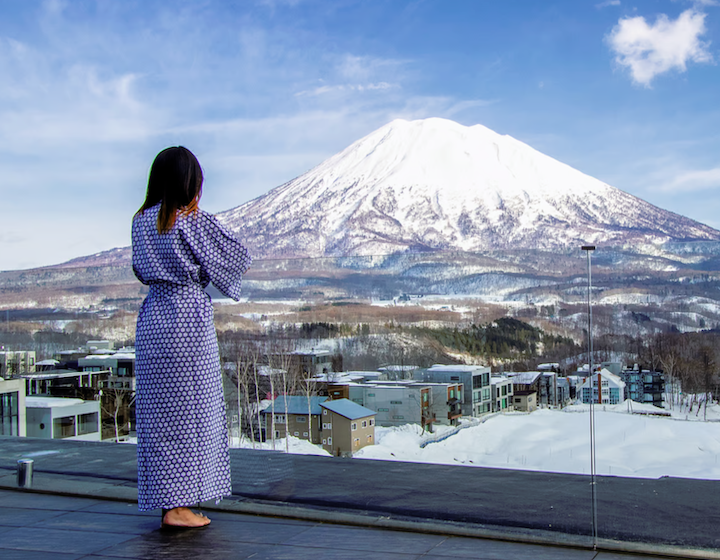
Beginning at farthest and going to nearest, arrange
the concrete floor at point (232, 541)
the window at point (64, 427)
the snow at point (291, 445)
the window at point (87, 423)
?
the window at point (87, 423)
the window at point (64, 427)
the snow at point (291, 445)
the concrete floor at point (232, 541)

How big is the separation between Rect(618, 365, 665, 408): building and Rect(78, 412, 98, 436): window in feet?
12.9

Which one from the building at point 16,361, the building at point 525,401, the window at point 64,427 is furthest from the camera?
the building at point 16,361

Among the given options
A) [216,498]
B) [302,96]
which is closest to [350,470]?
[216,498]

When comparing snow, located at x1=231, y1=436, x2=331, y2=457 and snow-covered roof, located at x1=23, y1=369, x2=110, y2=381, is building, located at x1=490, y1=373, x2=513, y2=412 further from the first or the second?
snow-covered roof, located at x1=23, y1=369, x2=110, y2=381

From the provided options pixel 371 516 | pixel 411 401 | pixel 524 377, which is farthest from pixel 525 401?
pixel 371 516

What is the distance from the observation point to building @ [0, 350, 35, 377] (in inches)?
238

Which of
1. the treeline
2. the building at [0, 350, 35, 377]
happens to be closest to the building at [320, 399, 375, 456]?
the treeline

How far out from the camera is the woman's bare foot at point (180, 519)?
2.01 m

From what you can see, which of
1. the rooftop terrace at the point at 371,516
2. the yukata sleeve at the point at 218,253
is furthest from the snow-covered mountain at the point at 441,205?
the yukata sleeve at the point at 218,253

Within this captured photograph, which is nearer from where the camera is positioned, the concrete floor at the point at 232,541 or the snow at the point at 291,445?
the concrete floor at the point at 232,541

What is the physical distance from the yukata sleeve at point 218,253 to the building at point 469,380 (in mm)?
2455

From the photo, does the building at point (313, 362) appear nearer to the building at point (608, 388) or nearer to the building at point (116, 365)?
the building at point (116, 365)

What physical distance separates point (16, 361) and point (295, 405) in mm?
2812

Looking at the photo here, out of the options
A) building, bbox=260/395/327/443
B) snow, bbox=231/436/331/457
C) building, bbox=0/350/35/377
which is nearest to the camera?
snow, bbox=231/436/331/457
